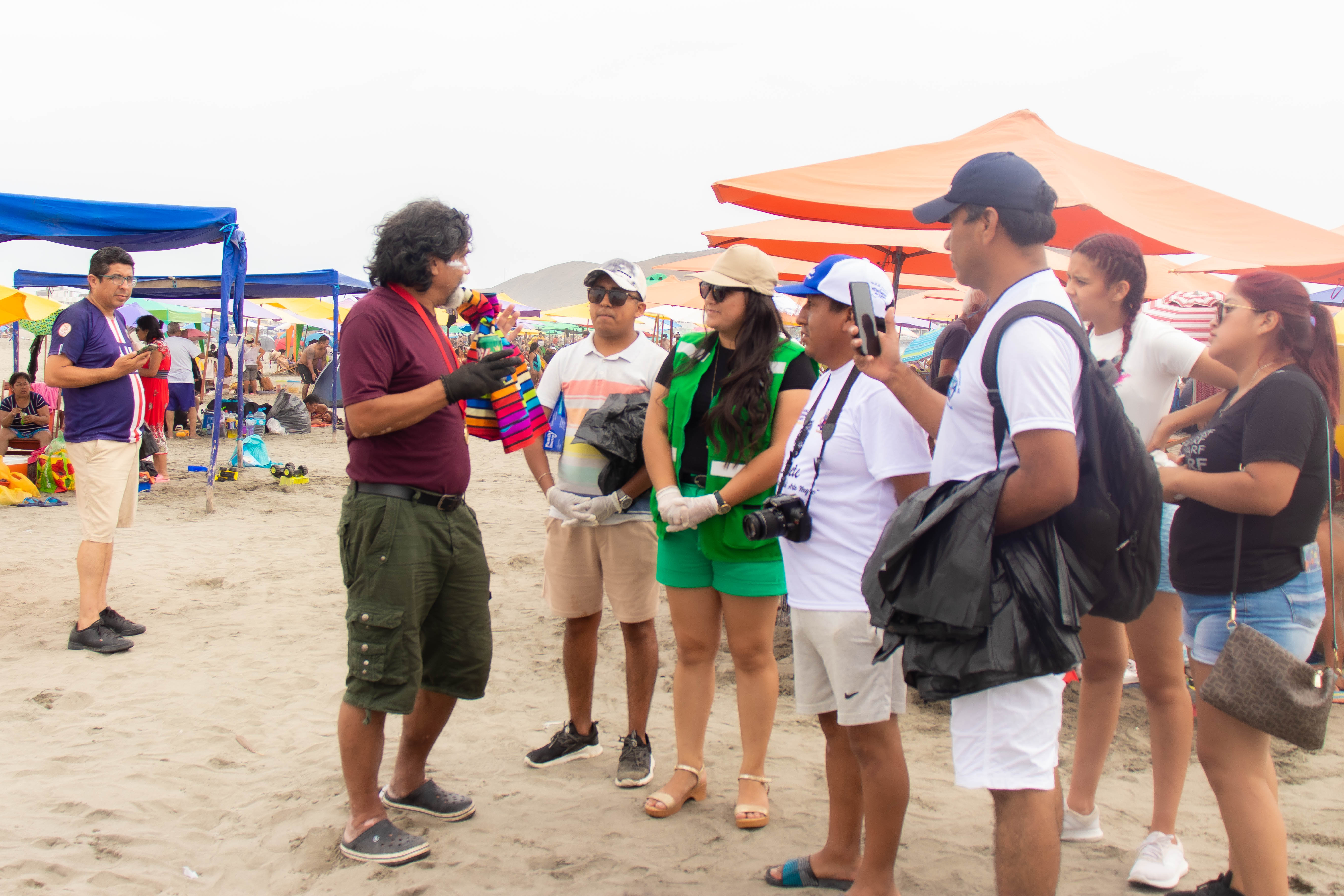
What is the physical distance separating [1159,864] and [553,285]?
168m

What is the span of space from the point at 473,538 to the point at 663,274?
45.6 ft

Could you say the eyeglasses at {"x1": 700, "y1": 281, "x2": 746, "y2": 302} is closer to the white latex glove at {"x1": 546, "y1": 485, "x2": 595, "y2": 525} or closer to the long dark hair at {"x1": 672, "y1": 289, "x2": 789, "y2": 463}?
the long dark hair at {"x1": 672, "y1": 289, "x2": 789, "y2": 463}

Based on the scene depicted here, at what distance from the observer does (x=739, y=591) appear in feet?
9.52

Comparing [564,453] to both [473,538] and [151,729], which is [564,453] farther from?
[151,729]

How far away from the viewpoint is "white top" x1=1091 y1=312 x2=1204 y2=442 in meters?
2.84

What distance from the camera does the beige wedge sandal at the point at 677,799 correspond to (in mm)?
3016

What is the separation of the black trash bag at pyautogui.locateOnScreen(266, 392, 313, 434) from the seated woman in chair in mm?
4970

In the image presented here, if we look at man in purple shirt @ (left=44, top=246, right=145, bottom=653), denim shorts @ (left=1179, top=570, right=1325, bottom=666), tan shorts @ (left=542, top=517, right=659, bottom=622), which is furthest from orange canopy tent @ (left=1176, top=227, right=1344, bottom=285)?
man in purple shirt @ (left=44, top=246, right=145, bottom=653)

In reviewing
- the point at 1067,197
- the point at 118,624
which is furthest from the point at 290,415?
the point at 1067,197

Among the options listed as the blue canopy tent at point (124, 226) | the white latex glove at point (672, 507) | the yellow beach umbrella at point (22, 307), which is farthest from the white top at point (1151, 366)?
the yellow beach umbrella at point (22, 307)

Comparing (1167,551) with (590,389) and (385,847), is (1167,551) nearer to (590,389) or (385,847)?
(590,389)

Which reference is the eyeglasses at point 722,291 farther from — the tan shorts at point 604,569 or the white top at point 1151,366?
the white top at point 1151,366

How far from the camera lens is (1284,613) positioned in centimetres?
230

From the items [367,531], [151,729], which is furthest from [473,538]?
[151,729]
